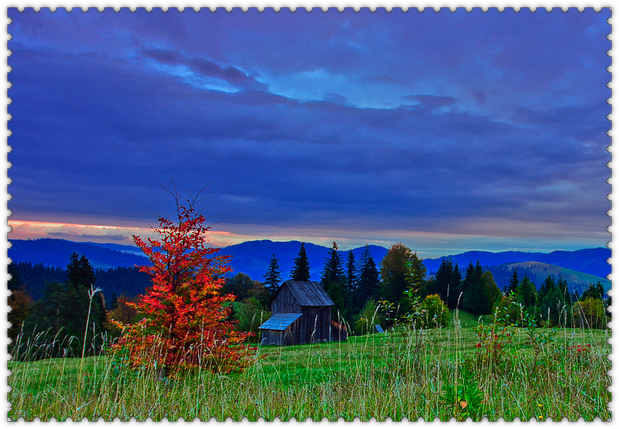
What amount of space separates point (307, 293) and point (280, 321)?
1668mm

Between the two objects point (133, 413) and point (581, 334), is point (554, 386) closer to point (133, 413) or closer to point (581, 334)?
point (581, 334)

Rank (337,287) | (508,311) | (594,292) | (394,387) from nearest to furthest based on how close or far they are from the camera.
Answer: (394,387) → (594,292) → (508,311) → (337,287)

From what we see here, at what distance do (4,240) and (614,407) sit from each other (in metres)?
6.86

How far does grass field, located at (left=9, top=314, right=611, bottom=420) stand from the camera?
502 centimetres

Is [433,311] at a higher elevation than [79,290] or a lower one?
lower

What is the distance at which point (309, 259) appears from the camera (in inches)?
323

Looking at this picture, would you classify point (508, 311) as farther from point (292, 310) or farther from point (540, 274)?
point (292, 310)

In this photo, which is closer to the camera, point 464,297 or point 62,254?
point 62,254

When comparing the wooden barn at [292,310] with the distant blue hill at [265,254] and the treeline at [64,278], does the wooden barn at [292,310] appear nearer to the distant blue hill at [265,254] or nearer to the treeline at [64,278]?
the treeline at [64,278]

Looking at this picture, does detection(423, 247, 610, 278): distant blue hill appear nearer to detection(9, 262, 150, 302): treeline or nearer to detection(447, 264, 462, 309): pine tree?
detection(447, 264, 462, 309): pine tree

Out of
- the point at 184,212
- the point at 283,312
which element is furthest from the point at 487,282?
the point at 283,312

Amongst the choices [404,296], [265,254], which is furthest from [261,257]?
[404,296]

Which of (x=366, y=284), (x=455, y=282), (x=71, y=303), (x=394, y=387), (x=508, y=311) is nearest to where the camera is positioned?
(x=394, y=387)

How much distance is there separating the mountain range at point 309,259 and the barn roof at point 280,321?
785 cm
